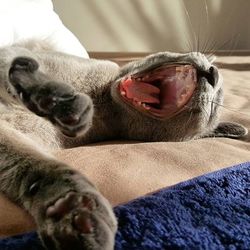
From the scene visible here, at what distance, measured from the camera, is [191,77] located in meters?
1.36

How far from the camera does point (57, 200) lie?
0.68 metres

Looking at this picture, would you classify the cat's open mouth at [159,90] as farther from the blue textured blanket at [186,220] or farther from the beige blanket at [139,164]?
the blue textured blanket at [186,220]

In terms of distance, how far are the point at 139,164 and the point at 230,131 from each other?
50cm

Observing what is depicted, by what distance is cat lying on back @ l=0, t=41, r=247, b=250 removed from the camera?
65 cm

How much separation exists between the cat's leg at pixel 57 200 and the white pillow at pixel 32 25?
661mm

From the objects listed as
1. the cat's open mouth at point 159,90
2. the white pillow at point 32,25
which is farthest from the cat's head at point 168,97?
the white pillow at point 32,25

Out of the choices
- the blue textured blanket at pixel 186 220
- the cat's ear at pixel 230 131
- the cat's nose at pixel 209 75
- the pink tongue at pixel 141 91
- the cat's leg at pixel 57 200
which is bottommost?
the cat's ear at pixel 230 131

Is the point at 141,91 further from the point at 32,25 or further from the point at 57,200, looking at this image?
the point at 57,200

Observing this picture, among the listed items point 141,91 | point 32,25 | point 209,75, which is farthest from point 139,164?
point 32,25

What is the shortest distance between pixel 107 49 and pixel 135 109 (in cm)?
164

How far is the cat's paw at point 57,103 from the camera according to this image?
0.83 metres

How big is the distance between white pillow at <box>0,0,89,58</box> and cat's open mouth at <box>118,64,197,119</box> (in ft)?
1.40

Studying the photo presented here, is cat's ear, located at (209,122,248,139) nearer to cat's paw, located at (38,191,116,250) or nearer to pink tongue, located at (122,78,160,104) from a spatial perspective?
pink tongue, located at (122,78,160,104)

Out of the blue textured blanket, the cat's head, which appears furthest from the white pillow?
the blue textured blanket
